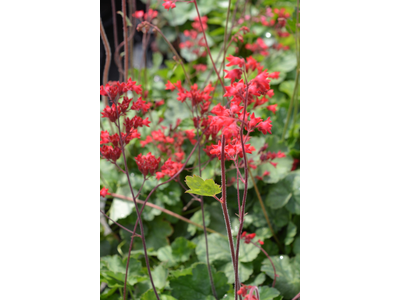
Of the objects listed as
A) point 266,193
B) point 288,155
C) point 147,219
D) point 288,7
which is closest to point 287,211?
point 266,193

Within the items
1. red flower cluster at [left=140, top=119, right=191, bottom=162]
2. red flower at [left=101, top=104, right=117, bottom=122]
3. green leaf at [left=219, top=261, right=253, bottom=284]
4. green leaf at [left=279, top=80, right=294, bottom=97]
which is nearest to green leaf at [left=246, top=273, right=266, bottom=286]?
green leaf at [left=219, top=261, right=253, bottom=284]

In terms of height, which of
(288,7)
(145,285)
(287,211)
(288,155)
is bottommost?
(145,285)

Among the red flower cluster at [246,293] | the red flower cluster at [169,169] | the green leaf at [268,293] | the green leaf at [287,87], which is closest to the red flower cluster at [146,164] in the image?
the red flower cluster at [169,169]

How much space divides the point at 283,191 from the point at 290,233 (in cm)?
15

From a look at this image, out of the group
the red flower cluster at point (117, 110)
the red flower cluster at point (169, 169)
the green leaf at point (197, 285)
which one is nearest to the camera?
the red flower cluster at point (117, 110)

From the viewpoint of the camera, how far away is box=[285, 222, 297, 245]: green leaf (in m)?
1.26

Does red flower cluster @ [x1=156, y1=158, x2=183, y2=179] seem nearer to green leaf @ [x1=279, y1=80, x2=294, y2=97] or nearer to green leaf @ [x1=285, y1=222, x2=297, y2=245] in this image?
green leaf @ [x1=285, y1=222, x2=297, y2=245]

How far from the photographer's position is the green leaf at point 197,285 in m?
1.08

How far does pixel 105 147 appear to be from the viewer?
82 cm

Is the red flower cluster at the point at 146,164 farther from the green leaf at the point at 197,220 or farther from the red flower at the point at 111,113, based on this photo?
the green leaf at the point at 197,220

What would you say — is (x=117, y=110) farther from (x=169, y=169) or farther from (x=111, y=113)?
(x=169, y=169)

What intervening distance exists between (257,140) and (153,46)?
104 cm

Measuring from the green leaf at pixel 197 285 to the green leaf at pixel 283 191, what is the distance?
0.35 metres
